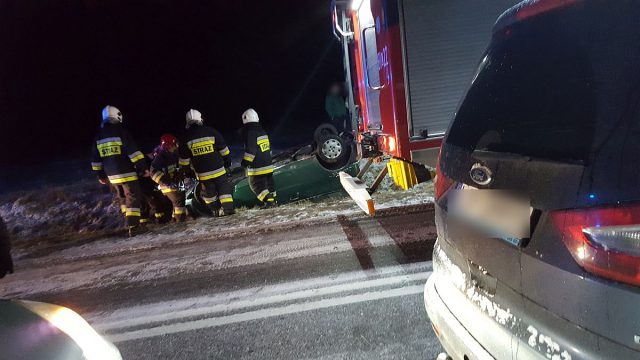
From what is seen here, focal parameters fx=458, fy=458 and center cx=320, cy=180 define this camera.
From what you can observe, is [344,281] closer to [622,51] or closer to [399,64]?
[399,64]

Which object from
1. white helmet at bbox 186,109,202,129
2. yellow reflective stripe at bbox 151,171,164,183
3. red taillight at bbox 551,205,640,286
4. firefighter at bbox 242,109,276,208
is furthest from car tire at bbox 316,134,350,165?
red taillight at bbox 551,205,640,286

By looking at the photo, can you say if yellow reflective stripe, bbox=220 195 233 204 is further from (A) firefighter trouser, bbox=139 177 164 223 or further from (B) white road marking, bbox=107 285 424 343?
(B) white road marking, bbox=107 285 424 343

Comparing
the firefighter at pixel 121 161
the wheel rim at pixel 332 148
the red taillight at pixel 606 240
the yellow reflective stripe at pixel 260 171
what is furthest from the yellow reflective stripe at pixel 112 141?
the red taillight at pixel 606 240

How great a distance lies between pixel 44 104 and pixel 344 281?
5595 cm

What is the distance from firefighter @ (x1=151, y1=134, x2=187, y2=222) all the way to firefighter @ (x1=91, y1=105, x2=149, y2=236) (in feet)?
0.88

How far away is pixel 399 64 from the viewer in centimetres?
489

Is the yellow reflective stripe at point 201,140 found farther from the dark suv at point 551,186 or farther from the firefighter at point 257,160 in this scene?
the dark suv at point 551,186

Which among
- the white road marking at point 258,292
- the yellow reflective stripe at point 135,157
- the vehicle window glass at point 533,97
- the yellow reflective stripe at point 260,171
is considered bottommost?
the white road marking at point 258,292

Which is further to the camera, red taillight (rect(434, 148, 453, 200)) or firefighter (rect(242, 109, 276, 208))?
firefighter (rect(242, 109, 276, 208))

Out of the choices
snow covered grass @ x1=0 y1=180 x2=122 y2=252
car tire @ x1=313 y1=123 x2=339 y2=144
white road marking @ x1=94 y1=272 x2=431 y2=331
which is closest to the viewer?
white road marking @ x1=94 y1=272 x2=431 y2=331

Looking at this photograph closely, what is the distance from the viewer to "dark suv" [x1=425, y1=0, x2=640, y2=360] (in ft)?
4.31

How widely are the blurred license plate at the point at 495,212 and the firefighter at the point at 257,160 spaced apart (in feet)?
18.2

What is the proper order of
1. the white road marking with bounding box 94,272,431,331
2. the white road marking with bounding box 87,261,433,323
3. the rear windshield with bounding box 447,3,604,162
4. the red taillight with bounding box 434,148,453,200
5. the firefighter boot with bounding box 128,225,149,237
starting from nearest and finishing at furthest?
1. the rear windshield with bounding box 447,3,604,162
2. the red taillight with bounding box 434,148,453,200
3. the white road marking with bounding box 94,272,431,331
4. the white road marking with bounding box 87,261,433,323
5. the firefighter boot with bounding box 128,225,149,237

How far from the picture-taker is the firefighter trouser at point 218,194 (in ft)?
24.1
